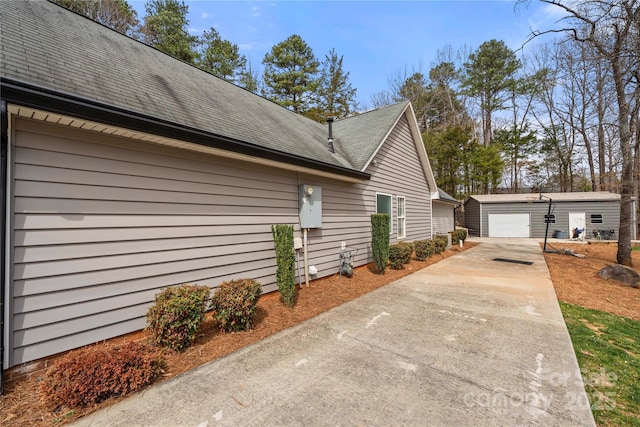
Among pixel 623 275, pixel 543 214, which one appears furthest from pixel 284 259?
pixel 543 214

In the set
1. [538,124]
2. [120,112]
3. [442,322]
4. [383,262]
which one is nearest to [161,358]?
[120,112]

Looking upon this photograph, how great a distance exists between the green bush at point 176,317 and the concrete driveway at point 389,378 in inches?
18.8

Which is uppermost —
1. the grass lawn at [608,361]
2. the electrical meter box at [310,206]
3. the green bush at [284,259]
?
the electrical meter box at [310,206]

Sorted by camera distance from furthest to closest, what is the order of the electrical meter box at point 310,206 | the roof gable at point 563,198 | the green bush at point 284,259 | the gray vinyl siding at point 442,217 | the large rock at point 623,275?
the roof gable at point 563,198, the gray vinyl siding at point 442,217, the large rock at point 623,275, the electrical meter box at point 310,206, the green bush at point 284,259

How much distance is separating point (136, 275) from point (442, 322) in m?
4.36

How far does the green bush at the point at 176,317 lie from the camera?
2957 millimetres

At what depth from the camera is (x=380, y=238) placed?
22.3 feet

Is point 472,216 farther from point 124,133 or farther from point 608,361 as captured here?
point 124,133

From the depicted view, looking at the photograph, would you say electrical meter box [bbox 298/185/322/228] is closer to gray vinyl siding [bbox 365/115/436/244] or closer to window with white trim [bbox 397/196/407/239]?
gray vinyl siding [bbox 365/115/436/244]

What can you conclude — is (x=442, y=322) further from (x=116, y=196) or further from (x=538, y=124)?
(x=538, y=124)

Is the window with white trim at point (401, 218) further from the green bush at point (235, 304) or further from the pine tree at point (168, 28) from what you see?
the pine tree at point (168, 28)

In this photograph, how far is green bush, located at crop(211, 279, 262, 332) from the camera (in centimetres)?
350

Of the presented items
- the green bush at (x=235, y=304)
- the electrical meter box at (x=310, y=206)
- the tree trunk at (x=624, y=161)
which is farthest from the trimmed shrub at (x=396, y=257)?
the tree trunk at (x=624, y=161)

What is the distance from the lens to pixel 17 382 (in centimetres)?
245
